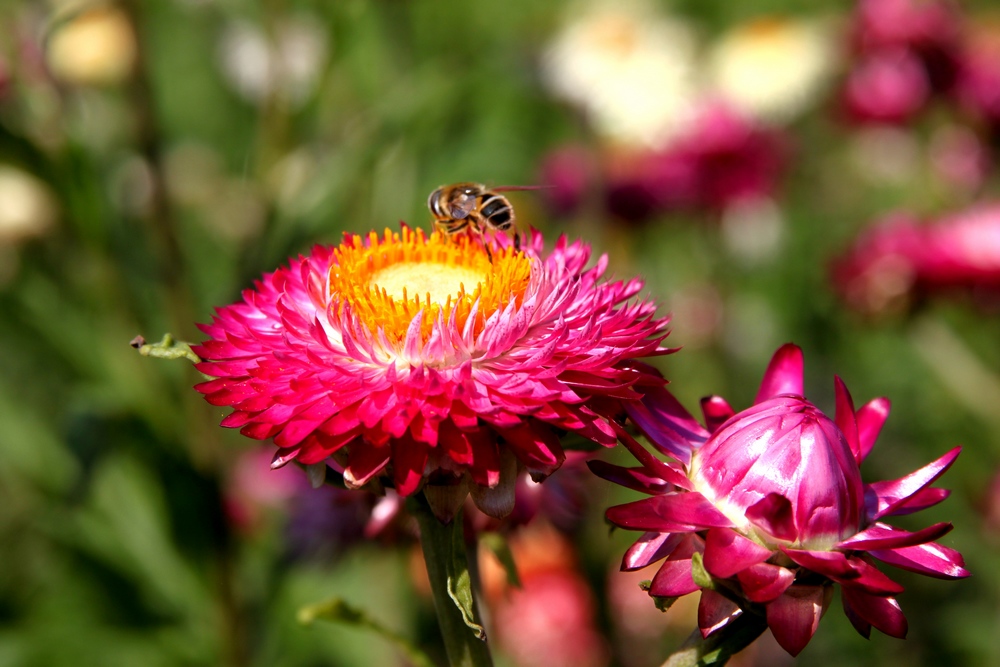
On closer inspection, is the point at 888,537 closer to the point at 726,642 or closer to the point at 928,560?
the point at 928,560

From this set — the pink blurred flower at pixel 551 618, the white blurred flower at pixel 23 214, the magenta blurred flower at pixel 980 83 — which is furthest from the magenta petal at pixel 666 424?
the magenta blurred flower at pixel 980 83

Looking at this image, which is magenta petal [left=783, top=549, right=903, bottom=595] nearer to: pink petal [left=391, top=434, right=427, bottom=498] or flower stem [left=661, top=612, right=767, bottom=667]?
flower stem [left=661, top=612, right=767, bottom=667]

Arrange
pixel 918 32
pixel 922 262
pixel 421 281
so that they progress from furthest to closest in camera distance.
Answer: pixel 918 32
pixel 922 262
pixel 421 281

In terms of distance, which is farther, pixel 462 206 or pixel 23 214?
pixel 23 214

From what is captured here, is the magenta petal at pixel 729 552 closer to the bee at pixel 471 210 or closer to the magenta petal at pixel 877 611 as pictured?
the magenta petal at pixel 877 611

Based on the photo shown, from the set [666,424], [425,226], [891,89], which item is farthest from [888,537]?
[891,89]

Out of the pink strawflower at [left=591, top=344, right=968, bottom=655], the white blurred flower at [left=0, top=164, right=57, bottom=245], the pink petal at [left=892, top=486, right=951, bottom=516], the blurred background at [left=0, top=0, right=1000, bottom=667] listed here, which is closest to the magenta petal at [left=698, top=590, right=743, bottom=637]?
the pink strawflower at [left=591, top=344, right=968, bottom=655]

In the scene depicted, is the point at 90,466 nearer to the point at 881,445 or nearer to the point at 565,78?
the point at 565,78
